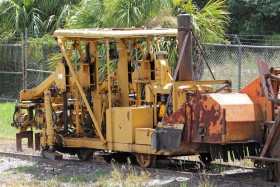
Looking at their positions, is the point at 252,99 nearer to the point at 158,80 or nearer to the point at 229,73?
the point at 158,80

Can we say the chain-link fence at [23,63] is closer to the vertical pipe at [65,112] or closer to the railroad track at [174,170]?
the vertical pipe at [65,112]

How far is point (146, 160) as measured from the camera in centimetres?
1360

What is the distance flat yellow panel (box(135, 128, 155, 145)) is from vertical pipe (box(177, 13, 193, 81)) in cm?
102

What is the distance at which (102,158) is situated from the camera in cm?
1474

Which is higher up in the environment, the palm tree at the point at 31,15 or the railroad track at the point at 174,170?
the palm tree at the point at 31,15

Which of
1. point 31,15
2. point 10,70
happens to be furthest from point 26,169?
point 10,70

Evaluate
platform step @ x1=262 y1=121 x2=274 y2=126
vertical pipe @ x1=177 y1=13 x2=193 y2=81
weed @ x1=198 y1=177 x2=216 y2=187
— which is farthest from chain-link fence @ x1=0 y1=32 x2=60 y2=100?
platform step @ x1=262 y1=121 x2=274 y2=126

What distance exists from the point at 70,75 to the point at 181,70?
2566 mm

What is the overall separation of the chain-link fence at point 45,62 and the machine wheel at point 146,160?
5.85 meters

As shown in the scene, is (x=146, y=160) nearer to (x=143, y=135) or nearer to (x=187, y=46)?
(x=143, y=135)

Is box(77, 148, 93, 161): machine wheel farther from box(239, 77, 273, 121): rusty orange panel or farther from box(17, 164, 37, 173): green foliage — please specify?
box(239, 77, 273, 121): rusty orange panel

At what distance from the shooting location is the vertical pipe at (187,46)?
1313cm

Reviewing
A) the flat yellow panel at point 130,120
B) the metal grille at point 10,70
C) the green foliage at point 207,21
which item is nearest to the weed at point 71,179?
the flat yellow panel at point 130,120

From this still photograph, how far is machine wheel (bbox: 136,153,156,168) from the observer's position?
44.3ft
